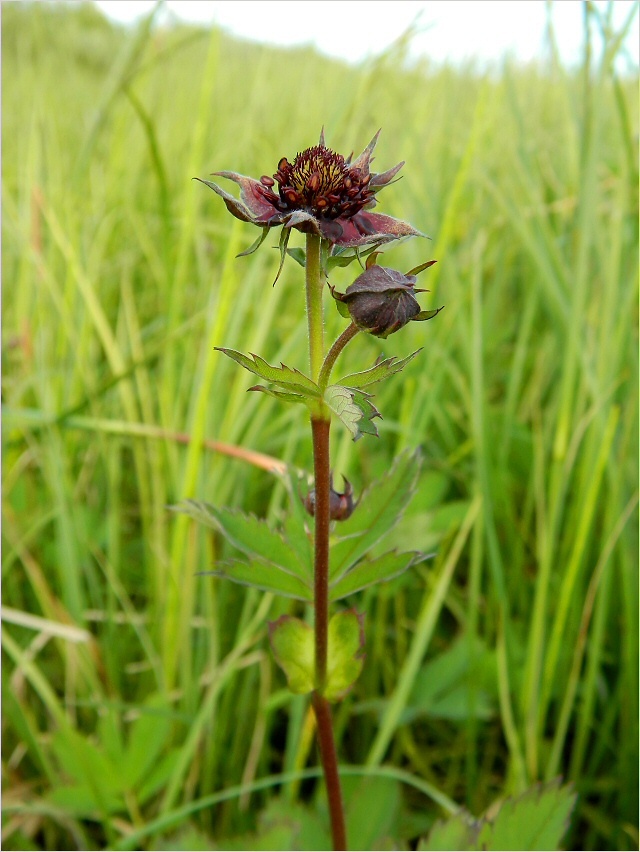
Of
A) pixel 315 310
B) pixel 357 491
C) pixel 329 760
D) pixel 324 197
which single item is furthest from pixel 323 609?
pixel 357 491

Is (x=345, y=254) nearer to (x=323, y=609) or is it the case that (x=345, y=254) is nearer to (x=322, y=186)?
(x=322, y=186)

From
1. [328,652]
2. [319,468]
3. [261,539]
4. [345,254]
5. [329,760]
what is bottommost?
[329,760]

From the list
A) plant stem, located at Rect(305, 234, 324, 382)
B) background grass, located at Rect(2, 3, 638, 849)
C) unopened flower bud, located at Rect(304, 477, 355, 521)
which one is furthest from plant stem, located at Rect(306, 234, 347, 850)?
background grass, located at Rect(2, 3, 638, 849)

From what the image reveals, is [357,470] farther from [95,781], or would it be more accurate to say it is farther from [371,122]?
[371,122]

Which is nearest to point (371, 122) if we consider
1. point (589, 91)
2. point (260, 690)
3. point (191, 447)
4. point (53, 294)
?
point (589, 91)

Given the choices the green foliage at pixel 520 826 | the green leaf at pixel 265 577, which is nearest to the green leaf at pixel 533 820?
the green foliage at pixel 520 826

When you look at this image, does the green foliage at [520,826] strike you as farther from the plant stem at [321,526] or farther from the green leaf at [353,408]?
the green leaf at [353,408]
